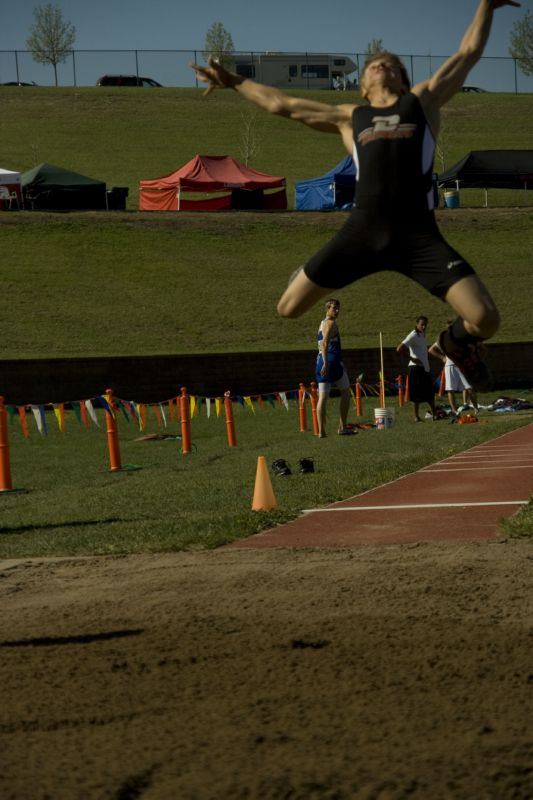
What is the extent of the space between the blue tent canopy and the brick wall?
69.6ft

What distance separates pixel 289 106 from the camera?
22.8 ft

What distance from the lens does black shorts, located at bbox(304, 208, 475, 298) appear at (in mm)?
6477

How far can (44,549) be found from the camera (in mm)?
9367

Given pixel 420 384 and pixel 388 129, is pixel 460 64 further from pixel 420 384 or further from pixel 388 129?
pixel 420 384

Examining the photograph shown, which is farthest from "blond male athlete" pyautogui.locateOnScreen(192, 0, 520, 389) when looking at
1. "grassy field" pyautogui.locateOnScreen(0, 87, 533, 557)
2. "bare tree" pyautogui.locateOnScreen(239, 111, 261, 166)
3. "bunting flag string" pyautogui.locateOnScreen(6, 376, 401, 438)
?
"bare tree" pyautogui.locateOnScreen(239, 111, 261, 166)

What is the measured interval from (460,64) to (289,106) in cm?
101

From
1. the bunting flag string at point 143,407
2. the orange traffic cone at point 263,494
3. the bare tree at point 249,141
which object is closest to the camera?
the orange traffic cone at point 263,494

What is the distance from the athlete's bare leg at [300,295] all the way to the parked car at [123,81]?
85208mm

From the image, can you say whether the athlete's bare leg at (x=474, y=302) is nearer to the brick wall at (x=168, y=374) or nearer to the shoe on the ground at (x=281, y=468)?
the shoe on the ground at (x=281, y=468)

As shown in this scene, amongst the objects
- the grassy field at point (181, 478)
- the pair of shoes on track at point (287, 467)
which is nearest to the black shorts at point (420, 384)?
the grassy field at point (181, 478)

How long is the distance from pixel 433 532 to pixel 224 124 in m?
69.2

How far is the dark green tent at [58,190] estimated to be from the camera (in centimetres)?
4975

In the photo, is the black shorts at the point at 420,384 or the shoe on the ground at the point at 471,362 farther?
the black shorts at the point at 420,384

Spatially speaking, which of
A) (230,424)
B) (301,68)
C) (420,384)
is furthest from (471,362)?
(301,68)
